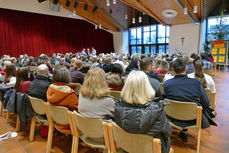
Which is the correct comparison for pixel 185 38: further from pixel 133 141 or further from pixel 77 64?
pixel 133 141

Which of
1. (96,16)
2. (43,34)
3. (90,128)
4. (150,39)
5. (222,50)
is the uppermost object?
(96,16)

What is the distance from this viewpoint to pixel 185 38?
12.1m

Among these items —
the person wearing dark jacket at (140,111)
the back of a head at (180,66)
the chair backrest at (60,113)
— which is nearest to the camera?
the person wearing dark jacket at (140,111)

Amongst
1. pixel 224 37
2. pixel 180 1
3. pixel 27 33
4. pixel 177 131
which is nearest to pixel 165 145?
pixel 177 131

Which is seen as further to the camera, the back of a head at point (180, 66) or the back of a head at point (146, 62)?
the back of a head at point (146, 62)

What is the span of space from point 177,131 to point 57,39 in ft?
45.4

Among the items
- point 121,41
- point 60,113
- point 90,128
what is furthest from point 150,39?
point 90,128

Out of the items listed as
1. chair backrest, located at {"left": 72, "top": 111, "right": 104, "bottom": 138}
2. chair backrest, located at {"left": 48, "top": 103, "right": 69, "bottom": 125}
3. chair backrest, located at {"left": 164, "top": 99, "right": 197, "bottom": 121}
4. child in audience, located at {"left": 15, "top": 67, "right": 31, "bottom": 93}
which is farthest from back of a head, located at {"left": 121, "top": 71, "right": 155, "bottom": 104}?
child in audience, located at {"left": 15, "top": 67, "right": 31, "bottom": 93}

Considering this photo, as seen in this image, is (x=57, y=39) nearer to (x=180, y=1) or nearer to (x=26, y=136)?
(x=180, y=1)

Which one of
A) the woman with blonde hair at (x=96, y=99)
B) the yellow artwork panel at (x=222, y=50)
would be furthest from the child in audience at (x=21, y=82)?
the yellow artwork panel at (x=222, y=50)

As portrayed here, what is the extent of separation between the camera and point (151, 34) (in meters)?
15.2

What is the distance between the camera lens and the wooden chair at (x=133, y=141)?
1291 millimetres

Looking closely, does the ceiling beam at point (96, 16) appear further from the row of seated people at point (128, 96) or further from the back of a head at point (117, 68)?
the row of seated people at point (128, 96)

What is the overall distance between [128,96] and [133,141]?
404mm
